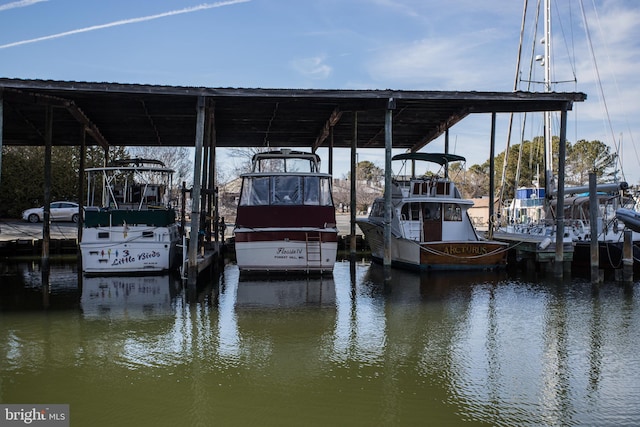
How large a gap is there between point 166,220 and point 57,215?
20687 mm

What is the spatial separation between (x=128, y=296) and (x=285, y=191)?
5.41 metres

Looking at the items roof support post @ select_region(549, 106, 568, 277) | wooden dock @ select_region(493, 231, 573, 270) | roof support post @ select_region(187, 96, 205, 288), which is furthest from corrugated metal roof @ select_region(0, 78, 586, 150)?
wooden dock @ select_region(493, 231, 573, 270)

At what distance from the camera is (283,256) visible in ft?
49.3

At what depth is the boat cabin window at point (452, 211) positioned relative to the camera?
59.4 ft

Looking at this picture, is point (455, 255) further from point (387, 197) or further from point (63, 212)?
point (63, 212)

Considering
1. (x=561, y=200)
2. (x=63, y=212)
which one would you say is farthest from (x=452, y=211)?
(x=63, y=212)

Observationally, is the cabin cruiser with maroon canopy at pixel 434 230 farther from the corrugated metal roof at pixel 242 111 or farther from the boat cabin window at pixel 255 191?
the boat cabin window at pixel 255 191

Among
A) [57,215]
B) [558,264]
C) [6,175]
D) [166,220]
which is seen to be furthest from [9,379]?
[6,175]

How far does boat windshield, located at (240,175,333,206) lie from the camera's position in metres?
15.6

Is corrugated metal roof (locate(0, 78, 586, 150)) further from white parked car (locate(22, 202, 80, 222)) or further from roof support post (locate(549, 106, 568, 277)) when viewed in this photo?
white parked car (locate(22, 202, 80, 222))

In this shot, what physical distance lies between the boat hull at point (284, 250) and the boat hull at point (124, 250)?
217 centimetres

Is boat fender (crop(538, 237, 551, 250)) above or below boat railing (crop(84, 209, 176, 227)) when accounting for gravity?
below

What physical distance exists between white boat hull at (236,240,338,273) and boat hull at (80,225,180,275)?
7.15 feet

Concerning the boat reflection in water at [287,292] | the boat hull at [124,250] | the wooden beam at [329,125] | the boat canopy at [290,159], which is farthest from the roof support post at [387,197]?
the boat hull at [124,250]
